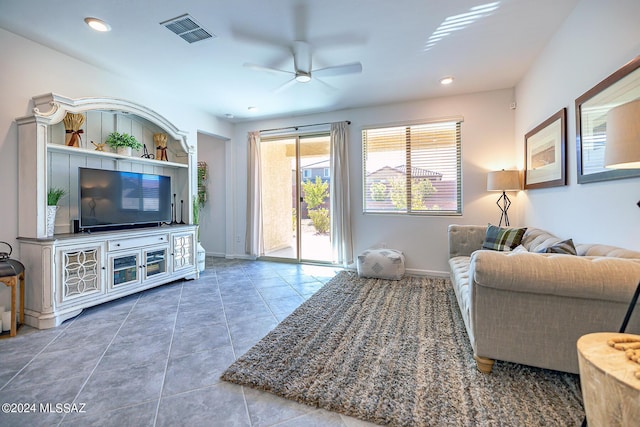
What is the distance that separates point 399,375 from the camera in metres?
1.71

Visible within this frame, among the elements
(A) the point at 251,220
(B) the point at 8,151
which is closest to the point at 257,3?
(B) the point at 8,151

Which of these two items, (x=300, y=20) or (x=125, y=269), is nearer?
(x=300, y=20)

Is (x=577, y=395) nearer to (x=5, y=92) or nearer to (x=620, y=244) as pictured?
(x=620, y=244)

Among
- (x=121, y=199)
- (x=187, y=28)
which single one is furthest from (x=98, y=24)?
(x=121, y=199)

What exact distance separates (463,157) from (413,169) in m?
0.69

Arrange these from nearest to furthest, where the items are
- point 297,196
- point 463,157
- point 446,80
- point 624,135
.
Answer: point 624,135 → point 446,80 → point 463,157 → point 297,196

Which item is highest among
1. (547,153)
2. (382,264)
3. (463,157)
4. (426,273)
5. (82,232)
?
(463,157)

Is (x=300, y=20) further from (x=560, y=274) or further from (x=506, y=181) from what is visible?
(x=506, y=181)

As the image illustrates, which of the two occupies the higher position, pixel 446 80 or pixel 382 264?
pixel 446 80

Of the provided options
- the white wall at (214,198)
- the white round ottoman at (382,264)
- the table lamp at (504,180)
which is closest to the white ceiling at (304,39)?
the table lamp at (504,180)

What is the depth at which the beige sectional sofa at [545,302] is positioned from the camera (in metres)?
1.35

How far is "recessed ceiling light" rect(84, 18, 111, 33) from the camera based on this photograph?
2.29 m

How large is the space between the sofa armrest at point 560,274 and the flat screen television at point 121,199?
3618 millimetres

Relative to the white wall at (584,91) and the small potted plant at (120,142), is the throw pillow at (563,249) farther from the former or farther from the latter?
the small potted plant at (120,142)
